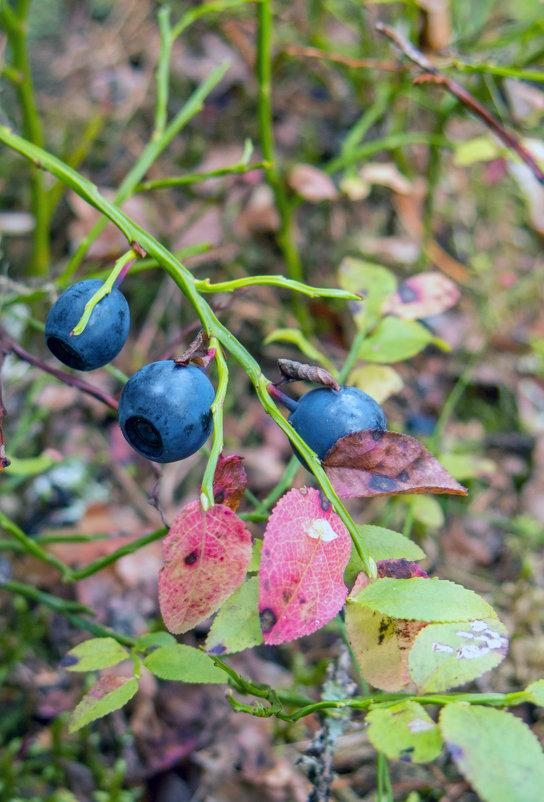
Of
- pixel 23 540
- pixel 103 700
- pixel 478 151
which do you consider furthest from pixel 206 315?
pixel 478 151

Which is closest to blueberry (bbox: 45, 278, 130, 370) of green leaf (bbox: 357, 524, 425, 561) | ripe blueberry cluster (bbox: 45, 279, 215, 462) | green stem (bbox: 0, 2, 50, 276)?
ripe blueberry cluster (bbox: 45, 279, 215, 462)

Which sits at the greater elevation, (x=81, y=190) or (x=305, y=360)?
(x=81, y=190)

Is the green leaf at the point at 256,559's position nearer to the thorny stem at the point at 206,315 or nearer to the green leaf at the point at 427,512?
the thorny stem at the point at 206,315

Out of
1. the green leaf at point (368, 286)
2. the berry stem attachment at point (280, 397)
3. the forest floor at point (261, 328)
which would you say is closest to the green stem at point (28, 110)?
Result: the forest floor at point (261, 328)

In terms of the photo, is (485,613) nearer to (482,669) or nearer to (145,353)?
(482,669)

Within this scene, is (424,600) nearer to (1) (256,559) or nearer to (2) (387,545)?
(2) (387,545)

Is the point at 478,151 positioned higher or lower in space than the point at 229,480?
higher

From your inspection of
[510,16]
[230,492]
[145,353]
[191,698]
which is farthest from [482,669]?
[510,16]
